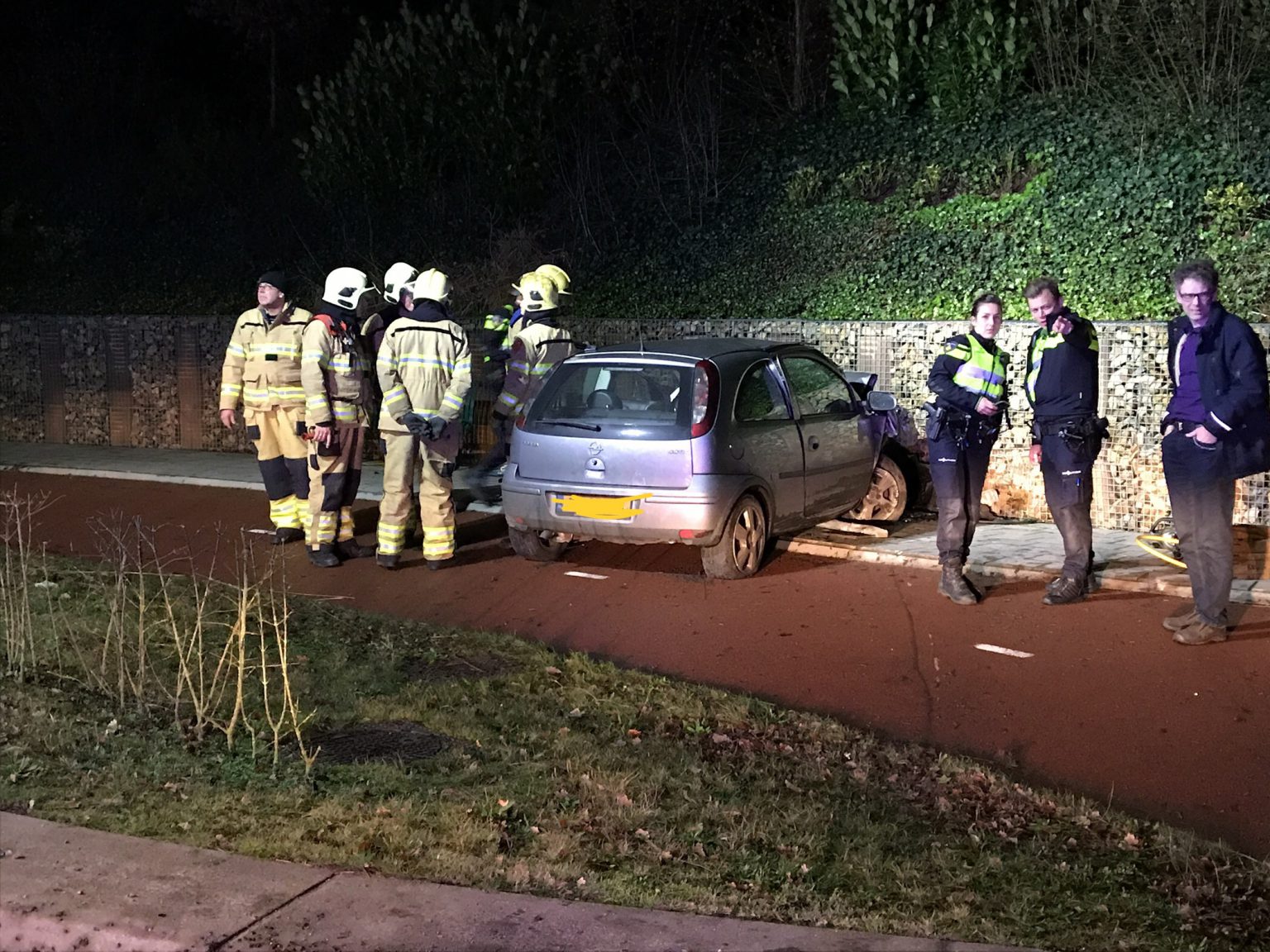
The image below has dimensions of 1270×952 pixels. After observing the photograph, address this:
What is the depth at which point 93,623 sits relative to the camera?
7918mm

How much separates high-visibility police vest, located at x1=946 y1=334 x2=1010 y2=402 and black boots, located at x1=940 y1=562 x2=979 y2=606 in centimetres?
110

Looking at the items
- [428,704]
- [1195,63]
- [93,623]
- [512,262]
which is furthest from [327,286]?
[1195,63]

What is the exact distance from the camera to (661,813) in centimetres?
530

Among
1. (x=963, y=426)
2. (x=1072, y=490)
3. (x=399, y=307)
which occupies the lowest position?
(x=1072, y=490)

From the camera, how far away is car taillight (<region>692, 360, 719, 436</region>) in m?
9.27

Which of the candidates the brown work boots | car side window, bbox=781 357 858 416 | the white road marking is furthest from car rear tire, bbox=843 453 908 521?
the brown work boots

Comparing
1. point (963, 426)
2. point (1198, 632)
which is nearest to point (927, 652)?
point (1198, 632)

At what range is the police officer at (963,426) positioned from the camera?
8789 mm

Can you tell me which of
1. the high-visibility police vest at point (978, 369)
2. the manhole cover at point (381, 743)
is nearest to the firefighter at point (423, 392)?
the high-visibility police vest at point (978, 369)

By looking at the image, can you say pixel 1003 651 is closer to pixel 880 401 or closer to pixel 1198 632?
pixel 1198 632

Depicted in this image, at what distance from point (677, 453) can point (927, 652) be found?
7.09ft

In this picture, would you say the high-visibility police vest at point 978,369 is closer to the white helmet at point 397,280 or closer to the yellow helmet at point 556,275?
the yellow helmet at point 556,275

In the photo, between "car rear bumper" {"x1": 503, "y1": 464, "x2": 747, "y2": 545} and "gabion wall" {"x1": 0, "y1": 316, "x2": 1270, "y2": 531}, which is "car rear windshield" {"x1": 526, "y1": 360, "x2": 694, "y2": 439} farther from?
"gabion wall" {"x1": 0, "y1": 316, "x2": 1270, "y2": 531}

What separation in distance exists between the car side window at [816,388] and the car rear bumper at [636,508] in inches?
47.3
